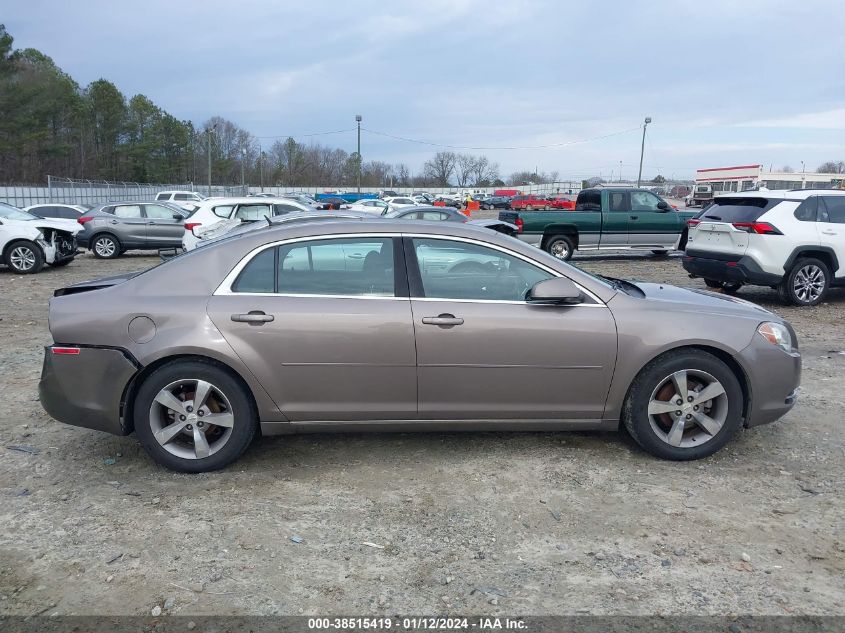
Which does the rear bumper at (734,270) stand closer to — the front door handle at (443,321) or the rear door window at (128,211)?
the front door handle at (443,321)

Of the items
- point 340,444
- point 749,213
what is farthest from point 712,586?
point 749,213

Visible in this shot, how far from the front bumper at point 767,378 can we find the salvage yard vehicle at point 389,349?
13 millimetres

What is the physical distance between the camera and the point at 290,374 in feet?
13.1

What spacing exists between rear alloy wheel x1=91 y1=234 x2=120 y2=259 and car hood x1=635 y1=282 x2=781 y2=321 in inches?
644

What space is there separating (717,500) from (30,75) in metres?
64.5

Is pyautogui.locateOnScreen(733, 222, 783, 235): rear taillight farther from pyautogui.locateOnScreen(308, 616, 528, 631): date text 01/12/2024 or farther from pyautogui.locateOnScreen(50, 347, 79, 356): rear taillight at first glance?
pyautogui.locateOnScreen(50, 347, 79, 356): rear taillight

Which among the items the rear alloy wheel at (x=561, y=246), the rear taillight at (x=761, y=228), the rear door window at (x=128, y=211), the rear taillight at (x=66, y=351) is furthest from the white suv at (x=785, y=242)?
the rear door window at (x=128, y=211)

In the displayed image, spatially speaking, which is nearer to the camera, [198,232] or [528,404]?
[528,404]

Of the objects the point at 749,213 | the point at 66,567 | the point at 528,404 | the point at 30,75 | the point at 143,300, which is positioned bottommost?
the point at 66,567

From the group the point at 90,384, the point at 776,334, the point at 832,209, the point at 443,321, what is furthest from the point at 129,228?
the point at 776,334

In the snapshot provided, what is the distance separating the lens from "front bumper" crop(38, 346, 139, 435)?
12.9ft

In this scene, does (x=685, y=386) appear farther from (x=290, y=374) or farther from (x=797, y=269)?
(x=797, y=269)

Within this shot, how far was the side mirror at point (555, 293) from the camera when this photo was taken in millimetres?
4035

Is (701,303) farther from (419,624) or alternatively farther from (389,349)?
(419,624)
